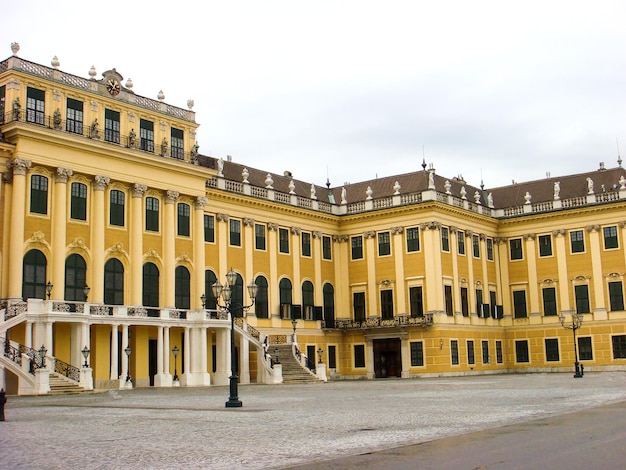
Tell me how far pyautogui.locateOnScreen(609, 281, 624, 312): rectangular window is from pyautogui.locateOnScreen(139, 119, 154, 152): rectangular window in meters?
34.2

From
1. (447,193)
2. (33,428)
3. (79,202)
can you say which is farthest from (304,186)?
(33,428)

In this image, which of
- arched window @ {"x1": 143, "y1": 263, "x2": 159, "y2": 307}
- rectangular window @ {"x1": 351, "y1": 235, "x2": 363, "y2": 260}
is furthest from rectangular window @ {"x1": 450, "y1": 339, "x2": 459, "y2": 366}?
arched window @ {"x1": 143, "y1": 263, "x2": 159, "y2": 307}

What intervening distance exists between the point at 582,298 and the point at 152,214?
32.5m

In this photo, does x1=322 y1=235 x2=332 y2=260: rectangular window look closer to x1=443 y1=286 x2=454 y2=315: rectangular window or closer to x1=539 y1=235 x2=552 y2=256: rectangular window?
x1=443 y1=286 x2=454 y2=315: rectangular window

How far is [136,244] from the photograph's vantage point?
44.2 metres

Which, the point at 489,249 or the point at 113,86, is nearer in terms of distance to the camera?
the point at 113,86

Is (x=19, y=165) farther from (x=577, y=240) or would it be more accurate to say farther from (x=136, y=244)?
(x=577, y=240)

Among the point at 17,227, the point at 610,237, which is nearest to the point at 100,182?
the point at 17,227

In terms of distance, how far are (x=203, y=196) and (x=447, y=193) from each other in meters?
19.1

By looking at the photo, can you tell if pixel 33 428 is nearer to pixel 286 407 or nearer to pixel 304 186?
pixel 286 407

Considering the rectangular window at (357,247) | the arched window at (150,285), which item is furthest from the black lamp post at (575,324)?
the arched window at (150,285)

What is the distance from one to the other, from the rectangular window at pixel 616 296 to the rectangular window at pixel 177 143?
32.2 meters

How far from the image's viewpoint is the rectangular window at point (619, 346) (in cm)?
5712

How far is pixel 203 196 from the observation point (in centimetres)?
4859
